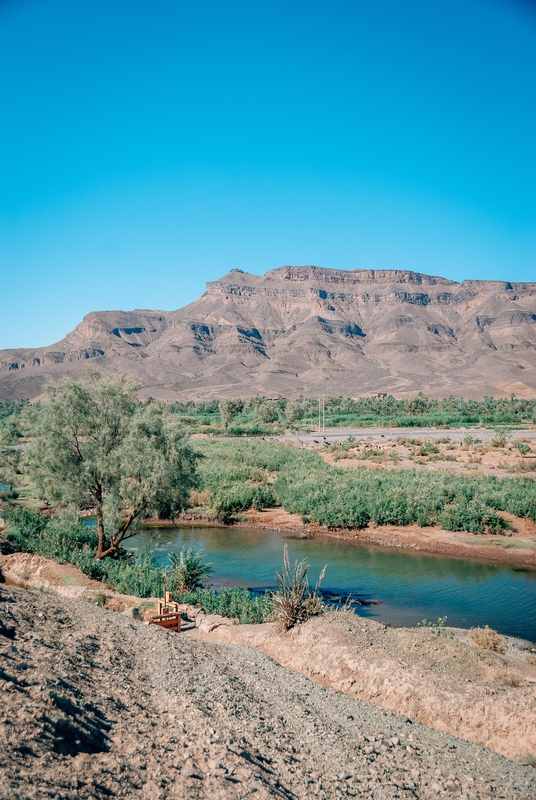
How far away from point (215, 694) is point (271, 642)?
146 inches

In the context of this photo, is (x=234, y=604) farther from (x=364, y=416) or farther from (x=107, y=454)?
(x=364, y=416)

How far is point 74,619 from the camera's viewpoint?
9.31m

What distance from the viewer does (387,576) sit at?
19172mm

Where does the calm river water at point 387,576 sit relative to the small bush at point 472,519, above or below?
below

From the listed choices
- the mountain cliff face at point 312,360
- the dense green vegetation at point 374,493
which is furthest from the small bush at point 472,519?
the mountain cliff face at point 312,360

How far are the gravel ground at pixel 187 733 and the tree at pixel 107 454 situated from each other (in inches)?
288

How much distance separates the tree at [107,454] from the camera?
16297 mm

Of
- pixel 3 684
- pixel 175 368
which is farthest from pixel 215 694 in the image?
pixel 175 368

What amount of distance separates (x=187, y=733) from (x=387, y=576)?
1479 cm

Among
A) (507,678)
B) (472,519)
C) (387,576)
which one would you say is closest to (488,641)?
(507,678)

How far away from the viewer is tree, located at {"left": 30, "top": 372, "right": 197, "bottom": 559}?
16.3m

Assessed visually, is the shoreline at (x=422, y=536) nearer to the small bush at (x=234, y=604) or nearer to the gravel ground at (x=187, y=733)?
the small bush at (x=234, y=604)

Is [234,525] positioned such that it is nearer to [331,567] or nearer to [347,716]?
[331,567]

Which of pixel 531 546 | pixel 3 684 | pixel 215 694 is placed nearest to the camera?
pixel 3 684
